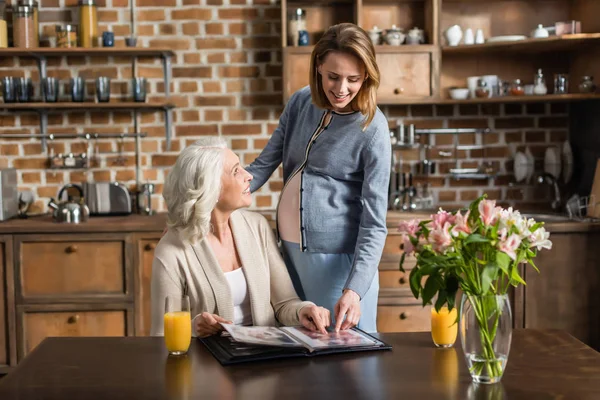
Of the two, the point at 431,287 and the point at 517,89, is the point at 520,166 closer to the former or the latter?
the point at 517,89

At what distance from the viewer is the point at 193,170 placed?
2.17 metres

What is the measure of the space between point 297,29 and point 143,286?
1.49 m

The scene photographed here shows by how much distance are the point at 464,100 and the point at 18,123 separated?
2.34 meters

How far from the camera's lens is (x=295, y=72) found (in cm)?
386

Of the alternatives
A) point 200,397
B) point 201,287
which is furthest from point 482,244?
point 201,287

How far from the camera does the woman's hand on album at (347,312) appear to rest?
6.41 ft

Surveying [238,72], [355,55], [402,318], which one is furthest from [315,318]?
[238,72]

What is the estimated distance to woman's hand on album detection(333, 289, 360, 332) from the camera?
77.0 inches

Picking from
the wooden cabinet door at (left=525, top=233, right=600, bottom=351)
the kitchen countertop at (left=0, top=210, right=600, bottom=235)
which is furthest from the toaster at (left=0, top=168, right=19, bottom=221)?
the wooden cabinet door at (left=525, top=233, right=600, bottom=351)

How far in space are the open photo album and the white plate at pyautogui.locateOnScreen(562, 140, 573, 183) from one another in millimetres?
2434

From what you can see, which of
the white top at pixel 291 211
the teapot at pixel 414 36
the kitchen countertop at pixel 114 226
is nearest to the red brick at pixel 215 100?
the kitchen countertop at pixel 114 226

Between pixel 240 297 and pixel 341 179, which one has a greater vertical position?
pixel 341 179

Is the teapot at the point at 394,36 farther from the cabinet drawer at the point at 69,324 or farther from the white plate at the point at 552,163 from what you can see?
the cabinet drawer at the point at 69,324

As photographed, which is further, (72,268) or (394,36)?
(394,36)
